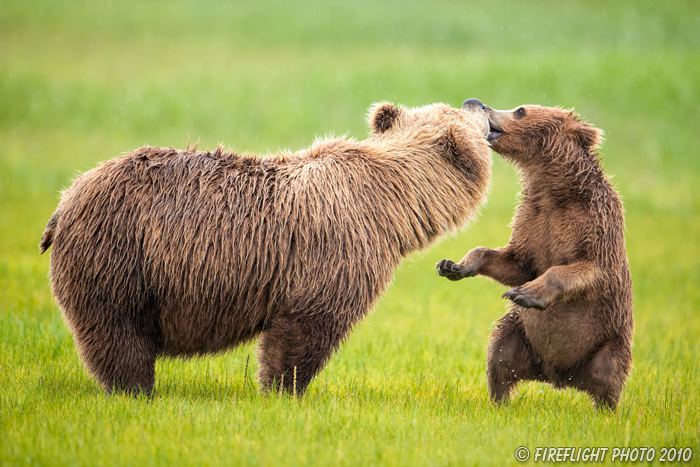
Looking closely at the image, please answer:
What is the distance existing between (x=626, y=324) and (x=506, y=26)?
3695 cm

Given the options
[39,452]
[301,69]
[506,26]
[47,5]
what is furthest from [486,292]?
[47,5]

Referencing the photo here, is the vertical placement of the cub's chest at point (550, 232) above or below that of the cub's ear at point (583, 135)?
below

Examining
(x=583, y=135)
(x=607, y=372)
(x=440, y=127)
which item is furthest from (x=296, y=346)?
(x=583, y=135)

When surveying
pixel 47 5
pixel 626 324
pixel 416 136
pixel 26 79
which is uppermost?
pixel 47 5

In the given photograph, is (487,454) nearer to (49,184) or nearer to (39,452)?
(39,452)

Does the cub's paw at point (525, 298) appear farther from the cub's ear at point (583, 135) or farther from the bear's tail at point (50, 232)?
the bear's tail at point (50, 232)

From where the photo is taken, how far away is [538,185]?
21.7ft

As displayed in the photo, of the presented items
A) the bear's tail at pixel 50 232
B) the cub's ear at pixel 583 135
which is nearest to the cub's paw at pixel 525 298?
the cub's ear at pixel 583 135

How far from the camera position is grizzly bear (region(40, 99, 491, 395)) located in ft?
18.6

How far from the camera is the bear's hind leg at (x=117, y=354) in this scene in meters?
5.68

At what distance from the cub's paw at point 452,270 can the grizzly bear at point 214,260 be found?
1.38ft

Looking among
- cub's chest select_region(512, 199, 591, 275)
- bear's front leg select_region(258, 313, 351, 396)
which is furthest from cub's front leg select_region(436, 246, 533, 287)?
bear's front leg select_region(258, 313, 351, 396)

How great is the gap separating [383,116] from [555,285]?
2.25 meters

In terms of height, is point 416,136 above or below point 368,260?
above
